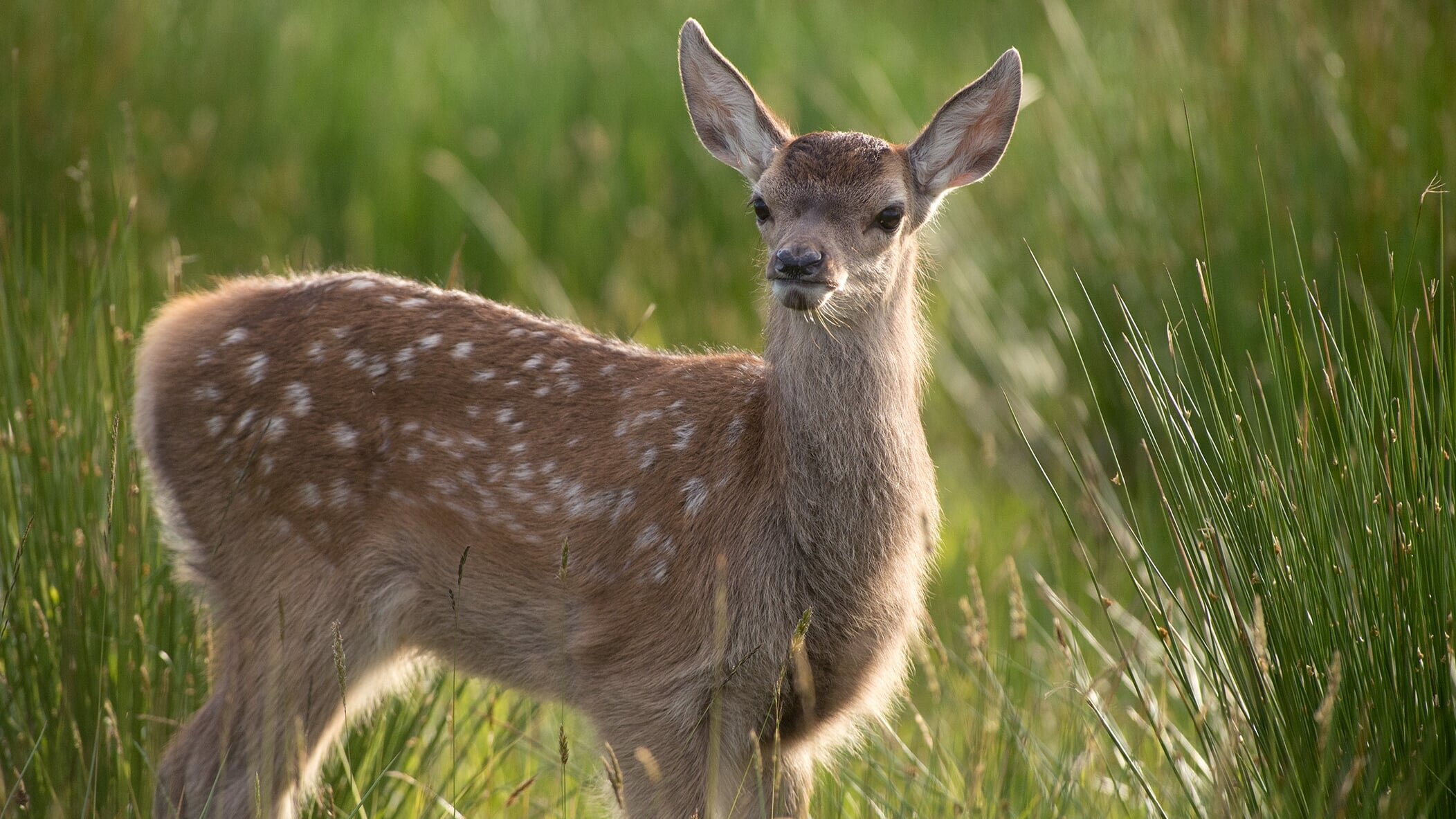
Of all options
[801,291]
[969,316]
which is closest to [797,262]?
[801,291]

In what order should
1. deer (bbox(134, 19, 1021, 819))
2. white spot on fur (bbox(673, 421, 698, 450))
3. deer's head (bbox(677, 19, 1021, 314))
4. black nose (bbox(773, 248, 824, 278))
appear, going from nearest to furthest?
black nose (bbox(773, 248, 824, 278)) → deer's head (bbox(677, 19, 1021, 314)) → deer (bbox(134, 19, 1021, 819)) → white spot on fur (bbox(673, 421, 698, 450))

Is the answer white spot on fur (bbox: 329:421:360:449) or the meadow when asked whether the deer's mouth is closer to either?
the meadow

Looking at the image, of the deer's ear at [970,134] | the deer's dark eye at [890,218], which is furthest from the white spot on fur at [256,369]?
the deer's ear at [970,134]

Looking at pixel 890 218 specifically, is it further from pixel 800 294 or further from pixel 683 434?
pixel 683 434

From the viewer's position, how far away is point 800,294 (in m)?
3.44

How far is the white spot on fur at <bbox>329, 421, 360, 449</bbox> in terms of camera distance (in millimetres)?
3959

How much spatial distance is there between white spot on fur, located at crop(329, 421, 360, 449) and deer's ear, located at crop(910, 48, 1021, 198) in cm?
160

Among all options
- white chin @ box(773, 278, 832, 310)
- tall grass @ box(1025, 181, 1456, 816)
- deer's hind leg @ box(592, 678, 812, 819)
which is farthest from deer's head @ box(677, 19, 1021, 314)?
deer's hind leg @ box(592, 678, 812, 819)

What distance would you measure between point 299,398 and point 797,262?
142cm

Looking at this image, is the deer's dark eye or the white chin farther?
the deer's dark eye

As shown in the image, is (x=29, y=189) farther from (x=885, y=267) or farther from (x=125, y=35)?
(x=885, y=267)

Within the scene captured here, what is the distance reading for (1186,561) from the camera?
2.95 meters

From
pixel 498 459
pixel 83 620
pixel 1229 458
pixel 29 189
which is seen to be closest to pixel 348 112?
pixel 29 189

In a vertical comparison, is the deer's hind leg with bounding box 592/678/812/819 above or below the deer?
below
